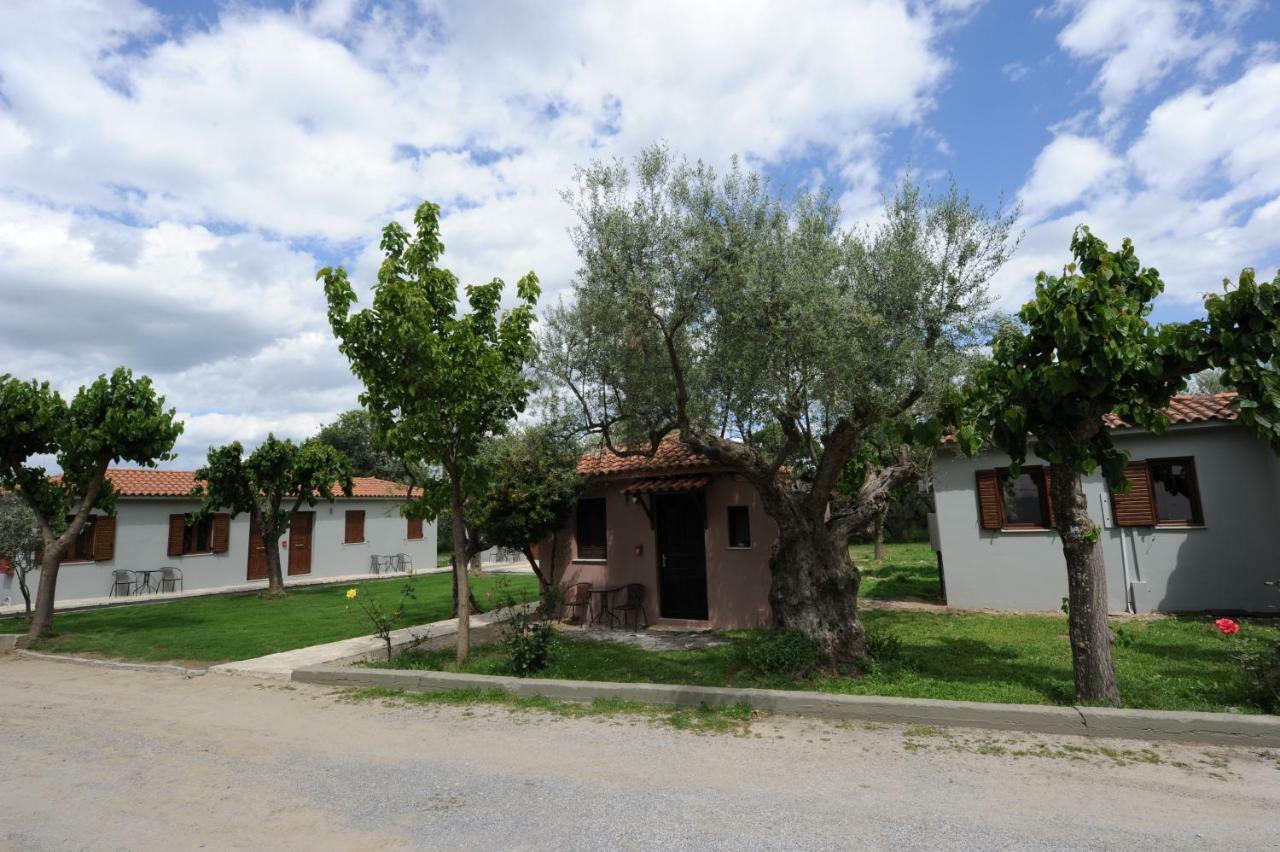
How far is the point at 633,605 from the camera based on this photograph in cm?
1219

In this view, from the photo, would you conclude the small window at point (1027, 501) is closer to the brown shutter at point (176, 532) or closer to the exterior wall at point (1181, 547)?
the exterior wall at point (1181, 547)

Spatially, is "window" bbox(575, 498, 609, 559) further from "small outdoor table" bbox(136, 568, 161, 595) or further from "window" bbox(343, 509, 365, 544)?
"window" bbox(343, 509, 365, 544)

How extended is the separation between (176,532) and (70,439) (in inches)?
461

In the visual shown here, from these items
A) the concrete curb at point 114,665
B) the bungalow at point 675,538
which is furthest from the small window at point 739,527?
the concrete curb at point 114,665

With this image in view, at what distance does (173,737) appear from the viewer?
20.1 feet

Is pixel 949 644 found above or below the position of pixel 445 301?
below

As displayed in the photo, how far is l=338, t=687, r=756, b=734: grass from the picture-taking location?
6.02 meters

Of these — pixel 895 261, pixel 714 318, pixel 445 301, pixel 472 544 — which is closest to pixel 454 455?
pixel 445 301

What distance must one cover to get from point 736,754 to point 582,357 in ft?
18.2

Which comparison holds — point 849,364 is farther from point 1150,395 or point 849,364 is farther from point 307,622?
point 307,622

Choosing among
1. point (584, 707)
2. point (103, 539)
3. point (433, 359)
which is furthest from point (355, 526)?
point (584, 707)

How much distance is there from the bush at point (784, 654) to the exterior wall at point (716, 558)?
125 inches

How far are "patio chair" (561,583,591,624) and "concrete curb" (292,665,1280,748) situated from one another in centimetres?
473

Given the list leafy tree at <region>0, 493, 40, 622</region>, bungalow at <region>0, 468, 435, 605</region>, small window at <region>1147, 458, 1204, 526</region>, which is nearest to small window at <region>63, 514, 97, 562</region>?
bungalow at <region>0, 468, 435, 605</region>
